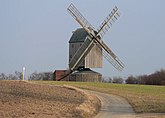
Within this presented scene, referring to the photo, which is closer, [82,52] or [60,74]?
[82,52]

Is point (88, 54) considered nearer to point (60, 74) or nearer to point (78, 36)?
point (78, 36)

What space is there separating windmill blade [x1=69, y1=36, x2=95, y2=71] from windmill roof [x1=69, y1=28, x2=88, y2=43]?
1107 millimetres

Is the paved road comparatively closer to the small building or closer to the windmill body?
the windmill body

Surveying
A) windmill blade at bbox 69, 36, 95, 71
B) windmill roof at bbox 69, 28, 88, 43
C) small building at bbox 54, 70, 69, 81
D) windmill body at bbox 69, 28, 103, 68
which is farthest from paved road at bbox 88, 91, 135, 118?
small building at bbox 54, 70, 69, 81

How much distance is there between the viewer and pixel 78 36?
59.8m

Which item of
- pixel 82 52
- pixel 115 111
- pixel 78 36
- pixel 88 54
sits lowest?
pixel 115 111

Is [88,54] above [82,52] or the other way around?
the other way around

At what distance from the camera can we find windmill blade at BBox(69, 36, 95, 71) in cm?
5725

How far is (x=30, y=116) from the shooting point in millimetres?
20188

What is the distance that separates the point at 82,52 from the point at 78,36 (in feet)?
11.2

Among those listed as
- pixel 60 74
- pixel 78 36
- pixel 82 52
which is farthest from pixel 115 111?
pixel 60 74

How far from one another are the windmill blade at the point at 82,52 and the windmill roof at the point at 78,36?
43.6 inches

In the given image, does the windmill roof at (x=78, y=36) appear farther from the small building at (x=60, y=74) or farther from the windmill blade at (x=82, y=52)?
the small building at (x=60, y=74)

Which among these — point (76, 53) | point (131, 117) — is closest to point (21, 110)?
point (131, 117)
